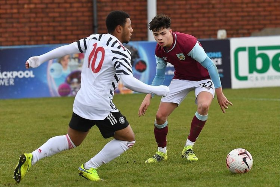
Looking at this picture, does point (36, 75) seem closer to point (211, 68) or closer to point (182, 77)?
point (182, 77)

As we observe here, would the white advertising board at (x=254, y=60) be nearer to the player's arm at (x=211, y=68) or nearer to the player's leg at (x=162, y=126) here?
the player's leg at (x=162, y=126)

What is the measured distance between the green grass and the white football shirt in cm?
71

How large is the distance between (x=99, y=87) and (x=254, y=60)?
11.6 metres

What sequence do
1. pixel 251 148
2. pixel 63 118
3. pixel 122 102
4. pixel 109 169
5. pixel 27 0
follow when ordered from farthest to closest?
pixel 27 0, pixel 122 102, pixel 63 118, pixel 251 148, pixel 109 169

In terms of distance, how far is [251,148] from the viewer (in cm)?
866

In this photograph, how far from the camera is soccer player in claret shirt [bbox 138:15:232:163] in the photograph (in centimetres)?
760

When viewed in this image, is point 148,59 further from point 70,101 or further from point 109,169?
point 109,169

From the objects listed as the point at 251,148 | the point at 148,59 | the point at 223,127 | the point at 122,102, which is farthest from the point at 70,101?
the point at 251,148

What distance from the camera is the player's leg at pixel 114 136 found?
6572 mm

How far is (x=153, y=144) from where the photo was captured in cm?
934

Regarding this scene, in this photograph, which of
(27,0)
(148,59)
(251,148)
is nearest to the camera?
(251,148)

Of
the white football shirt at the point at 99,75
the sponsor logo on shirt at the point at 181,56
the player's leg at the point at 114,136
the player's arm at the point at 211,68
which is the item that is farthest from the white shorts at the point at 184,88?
the white football shirt at the point at 99,75

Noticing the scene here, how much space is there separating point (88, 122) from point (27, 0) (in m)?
13.9

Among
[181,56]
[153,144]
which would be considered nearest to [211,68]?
[181,56]
